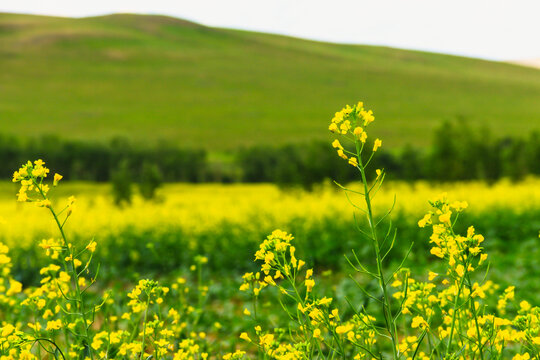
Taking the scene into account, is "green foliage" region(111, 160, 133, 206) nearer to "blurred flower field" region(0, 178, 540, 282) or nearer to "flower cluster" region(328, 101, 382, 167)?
"blurred flower field" region(0, 178, 540, 282)

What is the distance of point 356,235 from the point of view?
9.87 m

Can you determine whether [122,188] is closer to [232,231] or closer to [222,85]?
[232,231]

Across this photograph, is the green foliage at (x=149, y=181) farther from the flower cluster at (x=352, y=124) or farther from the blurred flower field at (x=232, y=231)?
the flower cluster at (x=352, y=124)

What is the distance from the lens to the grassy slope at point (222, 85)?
3172 inches

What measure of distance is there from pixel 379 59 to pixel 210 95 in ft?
141

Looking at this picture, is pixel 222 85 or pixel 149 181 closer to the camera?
pixel 149 181

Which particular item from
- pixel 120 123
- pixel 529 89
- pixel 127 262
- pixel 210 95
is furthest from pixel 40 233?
pixel 529 89

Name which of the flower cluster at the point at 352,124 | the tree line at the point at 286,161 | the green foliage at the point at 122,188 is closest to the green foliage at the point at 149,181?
the tree line at the point at 286,161

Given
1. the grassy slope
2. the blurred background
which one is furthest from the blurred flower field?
the grassy slope

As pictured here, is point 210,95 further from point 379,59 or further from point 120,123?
point 379,59

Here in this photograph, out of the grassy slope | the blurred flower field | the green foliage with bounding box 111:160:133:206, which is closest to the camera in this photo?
the blurred flower field

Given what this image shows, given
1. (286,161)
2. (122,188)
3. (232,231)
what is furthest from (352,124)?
(286,161)

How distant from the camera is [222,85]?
9912 cm

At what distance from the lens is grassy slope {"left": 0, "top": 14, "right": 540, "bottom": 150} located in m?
80.6
